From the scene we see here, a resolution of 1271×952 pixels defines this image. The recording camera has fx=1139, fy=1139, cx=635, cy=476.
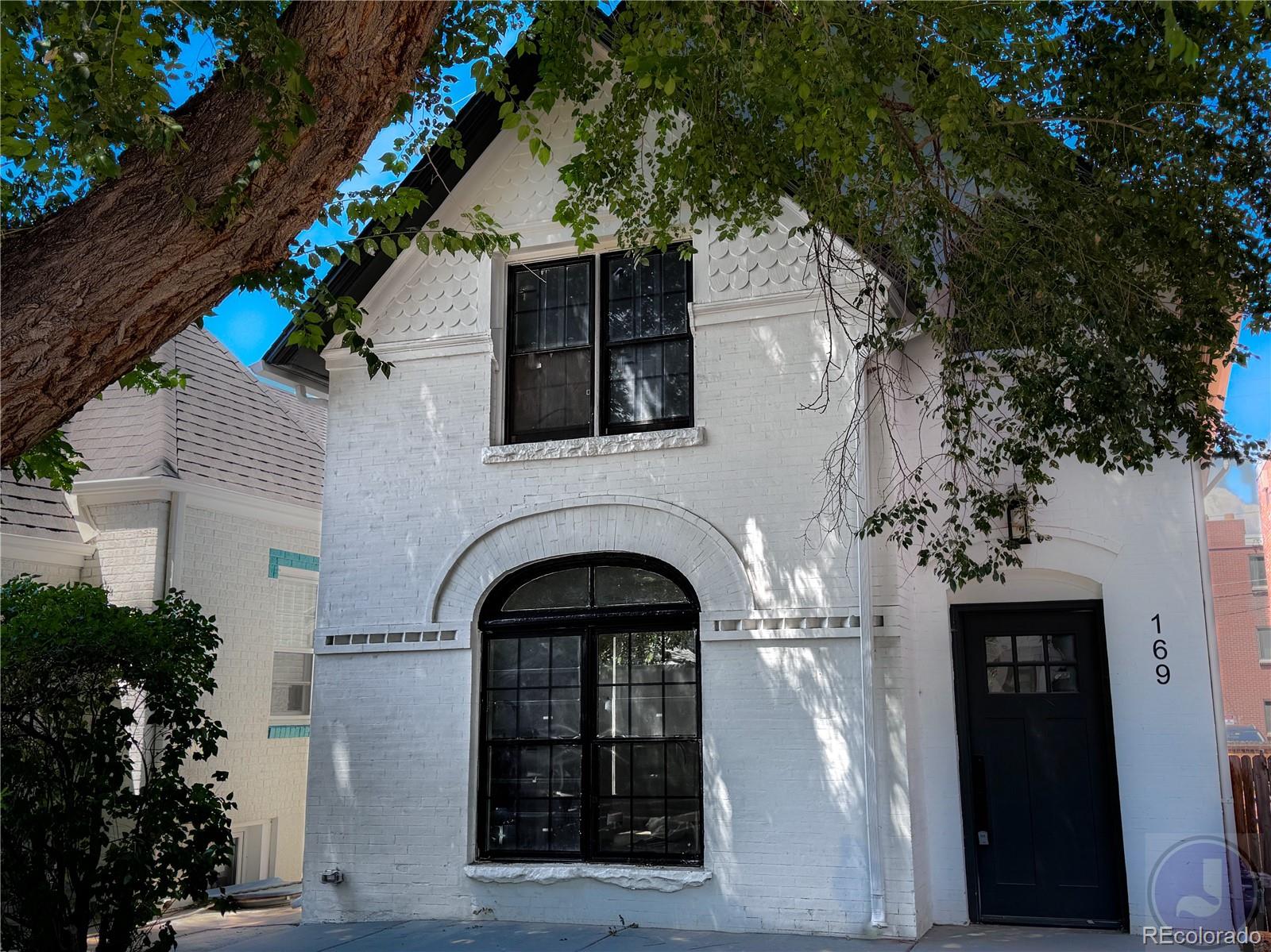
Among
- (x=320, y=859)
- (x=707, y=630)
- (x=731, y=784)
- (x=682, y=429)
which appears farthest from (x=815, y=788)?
(x=320, y=859)

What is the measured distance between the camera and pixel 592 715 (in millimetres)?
9719

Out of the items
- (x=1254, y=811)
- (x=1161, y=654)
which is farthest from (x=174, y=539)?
(x=1254, y=811)

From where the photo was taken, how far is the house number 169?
8.69 m

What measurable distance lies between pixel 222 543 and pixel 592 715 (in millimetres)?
5729

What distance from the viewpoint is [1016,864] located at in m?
8.99

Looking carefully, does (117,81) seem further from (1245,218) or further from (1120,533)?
(1120,533)

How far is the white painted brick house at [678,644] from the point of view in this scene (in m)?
8.76

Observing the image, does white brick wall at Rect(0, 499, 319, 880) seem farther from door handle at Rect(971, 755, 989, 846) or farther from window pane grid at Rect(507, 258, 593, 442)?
door handle at Rect(971, 755, 989, 846)

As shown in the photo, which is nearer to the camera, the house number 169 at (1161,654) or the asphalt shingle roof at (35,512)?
the house number 169 at (1161,654)

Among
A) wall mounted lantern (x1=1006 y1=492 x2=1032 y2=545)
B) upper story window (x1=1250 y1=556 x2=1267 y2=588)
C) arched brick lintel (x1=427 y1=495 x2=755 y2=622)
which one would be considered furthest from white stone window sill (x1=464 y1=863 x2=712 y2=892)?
upper story window (x1=1250 y1=556 x2=1267 y2=588)

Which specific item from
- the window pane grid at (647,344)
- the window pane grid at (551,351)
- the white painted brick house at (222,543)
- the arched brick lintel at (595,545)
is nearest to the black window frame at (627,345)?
the window pane grid at (647,344)

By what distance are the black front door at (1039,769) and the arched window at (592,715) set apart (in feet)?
7.45

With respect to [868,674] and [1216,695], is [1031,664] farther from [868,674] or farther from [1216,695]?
[868,674]

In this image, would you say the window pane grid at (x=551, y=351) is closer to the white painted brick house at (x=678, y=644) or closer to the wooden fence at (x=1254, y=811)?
the white painted brick house at (x=678, y=644)
